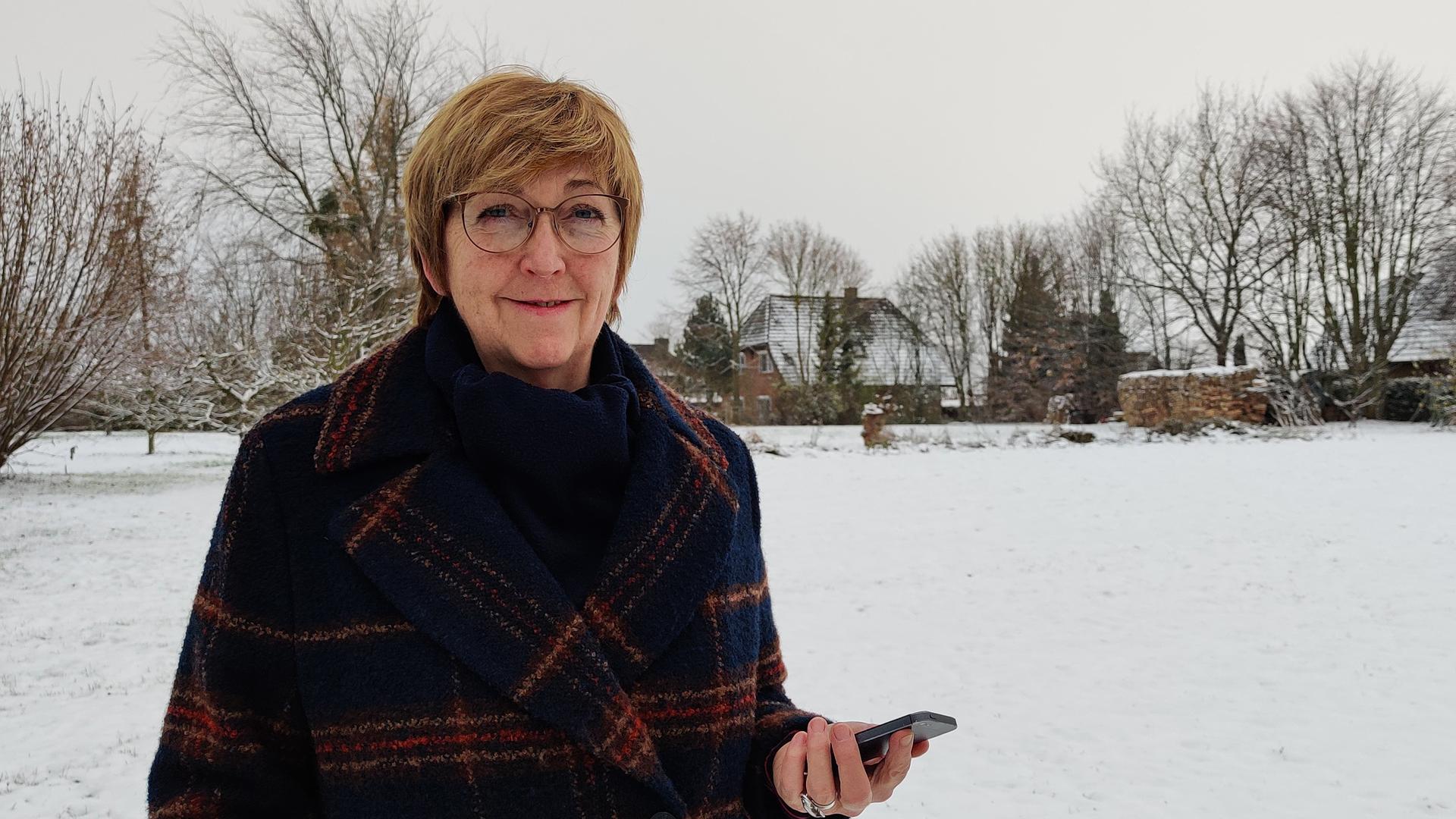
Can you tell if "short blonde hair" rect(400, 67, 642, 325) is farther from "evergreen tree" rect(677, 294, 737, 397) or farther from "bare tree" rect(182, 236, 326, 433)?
"evergreen tree" rect(677, 294, 737, 397)

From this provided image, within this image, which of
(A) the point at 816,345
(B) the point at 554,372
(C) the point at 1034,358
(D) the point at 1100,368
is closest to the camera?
(B) the point at 554,372

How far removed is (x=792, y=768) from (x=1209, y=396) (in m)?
21.4

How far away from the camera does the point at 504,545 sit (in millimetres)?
1265

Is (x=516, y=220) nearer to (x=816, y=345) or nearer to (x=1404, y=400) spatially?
(x=1404, y=400)

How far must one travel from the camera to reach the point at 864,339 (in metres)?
35.1

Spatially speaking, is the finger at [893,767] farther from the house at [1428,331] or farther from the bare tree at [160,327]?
the house at [1428,331]

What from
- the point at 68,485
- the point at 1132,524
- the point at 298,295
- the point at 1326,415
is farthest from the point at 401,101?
the point at 1326,415

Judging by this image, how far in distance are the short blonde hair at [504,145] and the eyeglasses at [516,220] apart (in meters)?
0.02

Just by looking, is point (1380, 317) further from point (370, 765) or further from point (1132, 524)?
point (370, 765)

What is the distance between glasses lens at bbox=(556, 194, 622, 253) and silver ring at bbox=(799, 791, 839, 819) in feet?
3.11

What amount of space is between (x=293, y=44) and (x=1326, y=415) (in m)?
27.5

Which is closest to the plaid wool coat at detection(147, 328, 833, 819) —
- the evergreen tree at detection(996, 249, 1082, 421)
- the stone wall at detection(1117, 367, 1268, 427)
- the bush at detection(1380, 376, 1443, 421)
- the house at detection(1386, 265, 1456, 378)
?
the stone wall at detection(1117, 367, 1268, 427)

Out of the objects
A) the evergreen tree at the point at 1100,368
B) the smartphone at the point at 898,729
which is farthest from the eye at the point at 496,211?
the evergreen tree at the point at 1100,368

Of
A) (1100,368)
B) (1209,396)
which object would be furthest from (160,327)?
(1100,368)
